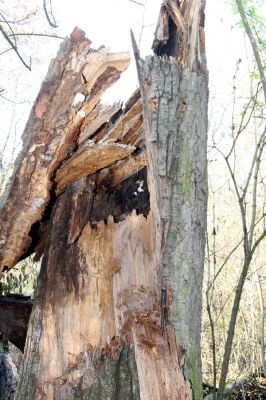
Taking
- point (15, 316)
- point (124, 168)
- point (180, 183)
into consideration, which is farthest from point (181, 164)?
point (15, 316)

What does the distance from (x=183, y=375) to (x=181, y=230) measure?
0.62m

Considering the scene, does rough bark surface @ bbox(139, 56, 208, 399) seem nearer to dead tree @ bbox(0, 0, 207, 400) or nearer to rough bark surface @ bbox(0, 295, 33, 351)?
dead tree @ bbox(0, 0, 207, 400)

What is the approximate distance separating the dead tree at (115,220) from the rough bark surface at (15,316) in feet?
1.11

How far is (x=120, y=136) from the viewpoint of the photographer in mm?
2125

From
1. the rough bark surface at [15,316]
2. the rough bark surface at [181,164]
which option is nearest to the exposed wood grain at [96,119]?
the rough bark surface at [181,164]

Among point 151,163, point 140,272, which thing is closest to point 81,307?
point 140,272

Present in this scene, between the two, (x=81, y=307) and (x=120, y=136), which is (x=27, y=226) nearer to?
(x=81, y=307)

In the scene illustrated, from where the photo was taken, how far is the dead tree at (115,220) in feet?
5.29

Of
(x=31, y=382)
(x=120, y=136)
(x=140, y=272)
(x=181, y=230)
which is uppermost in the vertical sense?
(x=120, y=136)

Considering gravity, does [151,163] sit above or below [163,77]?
below

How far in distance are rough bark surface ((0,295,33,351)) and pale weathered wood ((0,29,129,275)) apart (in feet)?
2.17

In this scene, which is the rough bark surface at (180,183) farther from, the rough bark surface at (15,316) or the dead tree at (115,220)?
the rough bark surface at (15,316)

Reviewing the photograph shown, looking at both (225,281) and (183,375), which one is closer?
(183,375)

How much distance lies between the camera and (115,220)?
2092 mm
